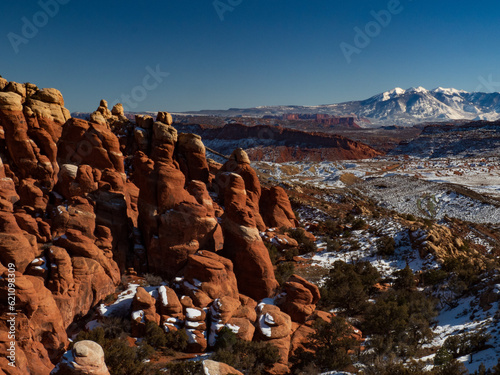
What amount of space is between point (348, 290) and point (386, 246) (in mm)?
11877

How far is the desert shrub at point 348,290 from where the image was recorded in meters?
20.5

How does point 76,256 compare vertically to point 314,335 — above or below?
above

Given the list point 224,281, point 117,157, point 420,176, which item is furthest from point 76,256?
point 420,176

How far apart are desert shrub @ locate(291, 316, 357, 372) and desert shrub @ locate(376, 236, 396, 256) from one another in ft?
50.5

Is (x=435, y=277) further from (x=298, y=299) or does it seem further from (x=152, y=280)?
(x=152, y=280)

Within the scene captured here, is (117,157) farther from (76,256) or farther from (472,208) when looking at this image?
(472,208)

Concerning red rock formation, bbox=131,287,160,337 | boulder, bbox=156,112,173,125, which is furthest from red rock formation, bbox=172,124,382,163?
red rock formation, bbox=131,287,160,337

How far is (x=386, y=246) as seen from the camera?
30.5 metres

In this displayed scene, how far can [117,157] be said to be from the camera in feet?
Result: 92.9

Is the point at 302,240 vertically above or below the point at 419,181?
below

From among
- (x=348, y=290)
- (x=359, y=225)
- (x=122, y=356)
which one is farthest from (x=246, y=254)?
Result: (x=359, y=225)

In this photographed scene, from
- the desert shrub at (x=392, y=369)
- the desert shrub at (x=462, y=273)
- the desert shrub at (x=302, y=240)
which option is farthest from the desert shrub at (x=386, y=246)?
the desert shrub at (x=392, y=369)

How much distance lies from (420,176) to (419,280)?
276 feet

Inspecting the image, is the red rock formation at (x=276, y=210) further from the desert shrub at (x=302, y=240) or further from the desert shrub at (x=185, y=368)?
the desert shrub at (x=185, y=368)
